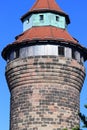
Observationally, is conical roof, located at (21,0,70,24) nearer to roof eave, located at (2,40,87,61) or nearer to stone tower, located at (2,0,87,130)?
stone tower, located at (2,0,87,130)

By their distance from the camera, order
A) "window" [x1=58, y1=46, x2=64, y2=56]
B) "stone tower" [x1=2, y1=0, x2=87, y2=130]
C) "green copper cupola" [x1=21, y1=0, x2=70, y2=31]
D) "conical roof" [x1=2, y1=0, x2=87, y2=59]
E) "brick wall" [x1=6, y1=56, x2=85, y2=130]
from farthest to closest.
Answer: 1. "green copper cupola" [x1=21, y1=0, x2=70, y2=31]
2. "conical roof" [x1=2, y1=0, x2=87, y2=59]
3. "window" [x1=58, y1=46, x2=64, y2=56]
4. "stone tower" [x1=2, y1=0, x2=87, y2=130]
5. "brick wall" [x1=6, y1=56, x2=85, y2=130]

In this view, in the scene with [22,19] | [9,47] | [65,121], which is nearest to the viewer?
[65,121]

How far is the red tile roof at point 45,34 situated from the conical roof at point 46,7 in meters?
1.09

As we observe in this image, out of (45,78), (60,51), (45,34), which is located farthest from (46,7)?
(45,78)

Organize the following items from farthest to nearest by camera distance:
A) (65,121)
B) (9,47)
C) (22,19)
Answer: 1. (22,19)
2. (9,47)
3. (65,121)

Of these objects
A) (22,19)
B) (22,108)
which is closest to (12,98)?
(22,108)

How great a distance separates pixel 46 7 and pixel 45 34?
8.07ft

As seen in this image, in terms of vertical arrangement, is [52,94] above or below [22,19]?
below

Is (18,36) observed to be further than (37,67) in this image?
Yes

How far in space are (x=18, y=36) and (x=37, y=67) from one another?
3.31 m

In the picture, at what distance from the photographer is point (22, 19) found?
3312cm

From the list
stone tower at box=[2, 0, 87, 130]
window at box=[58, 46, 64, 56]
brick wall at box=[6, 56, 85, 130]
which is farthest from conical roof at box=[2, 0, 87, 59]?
brick wall at box=[6, 56, 85, 130]

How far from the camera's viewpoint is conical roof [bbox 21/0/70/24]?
3216 cm

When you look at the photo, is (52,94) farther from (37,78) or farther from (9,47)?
(9,47)
